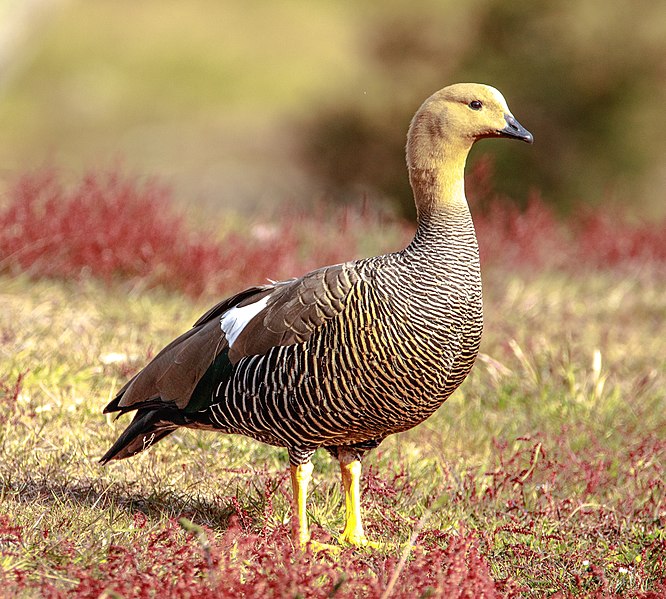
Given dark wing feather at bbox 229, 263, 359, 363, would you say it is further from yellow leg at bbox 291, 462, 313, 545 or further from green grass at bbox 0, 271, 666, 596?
green grass at bbox 0, 271, 666, 596

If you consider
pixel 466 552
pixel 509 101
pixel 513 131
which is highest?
pixel 509 101

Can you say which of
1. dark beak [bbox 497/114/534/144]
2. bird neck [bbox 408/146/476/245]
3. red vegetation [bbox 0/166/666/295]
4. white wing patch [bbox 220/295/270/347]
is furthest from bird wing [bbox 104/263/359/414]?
red vegetation [bbox 0/166/666/295]

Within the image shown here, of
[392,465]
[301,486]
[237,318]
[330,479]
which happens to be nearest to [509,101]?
[392,465]

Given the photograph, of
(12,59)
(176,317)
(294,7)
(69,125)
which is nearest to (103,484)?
(176,317)

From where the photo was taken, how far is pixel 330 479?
15.2 feet

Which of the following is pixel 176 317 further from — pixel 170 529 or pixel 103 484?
pixel 170 529

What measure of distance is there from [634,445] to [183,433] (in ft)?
7.06

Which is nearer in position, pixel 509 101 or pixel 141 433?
pixel 141 433

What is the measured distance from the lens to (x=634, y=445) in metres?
5.20

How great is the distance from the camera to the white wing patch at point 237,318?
3988 millimetres

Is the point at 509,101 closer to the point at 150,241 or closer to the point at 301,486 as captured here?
the point at 150,241

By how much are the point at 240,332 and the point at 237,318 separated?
11cm

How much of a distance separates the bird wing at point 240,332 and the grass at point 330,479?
0.41 m

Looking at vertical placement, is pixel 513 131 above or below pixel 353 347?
above
